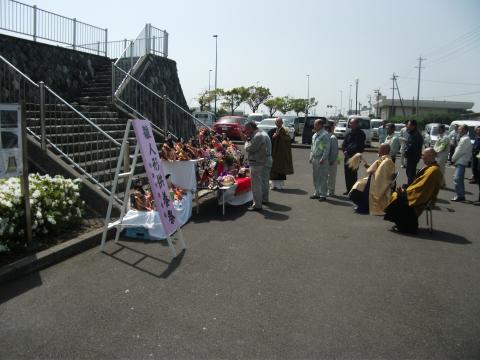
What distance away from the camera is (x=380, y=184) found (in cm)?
795

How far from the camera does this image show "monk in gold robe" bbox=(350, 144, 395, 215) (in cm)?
793

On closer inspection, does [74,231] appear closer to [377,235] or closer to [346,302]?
[346,302]

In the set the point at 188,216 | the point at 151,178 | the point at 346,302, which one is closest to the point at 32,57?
the point at 188,216

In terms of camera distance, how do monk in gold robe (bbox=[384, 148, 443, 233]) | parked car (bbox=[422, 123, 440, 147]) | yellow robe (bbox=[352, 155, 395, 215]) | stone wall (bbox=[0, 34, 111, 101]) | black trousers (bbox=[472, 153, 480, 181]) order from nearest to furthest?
1. monk in gold robe (bbox=[384, 148, 443, 233])
2. yellow robe (bbox=[352, 155, 395, 215])
3. stone wall (bbox=[0, 34, 111, 101])
4. black trousers (bbox=[472, 153, 480, 181])
5. parked car (bbox=[422, 123, 440, 147])

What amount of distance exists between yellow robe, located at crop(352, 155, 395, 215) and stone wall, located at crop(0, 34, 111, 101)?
9.85 meters

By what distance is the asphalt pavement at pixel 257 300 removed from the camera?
3.38 metres

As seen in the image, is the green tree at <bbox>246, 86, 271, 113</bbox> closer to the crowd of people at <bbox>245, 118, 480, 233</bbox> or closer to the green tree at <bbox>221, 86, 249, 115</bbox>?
the green tree at <bbox>221, 86, 249, 115</bbox>

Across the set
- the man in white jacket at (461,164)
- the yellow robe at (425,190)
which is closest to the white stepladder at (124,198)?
the yellow robe at (425,190)

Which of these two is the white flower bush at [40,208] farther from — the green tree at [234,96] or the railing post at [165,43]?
the green tree at [234,96]

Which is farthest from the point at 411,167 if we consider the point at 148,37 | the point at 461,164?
the point at 148,37

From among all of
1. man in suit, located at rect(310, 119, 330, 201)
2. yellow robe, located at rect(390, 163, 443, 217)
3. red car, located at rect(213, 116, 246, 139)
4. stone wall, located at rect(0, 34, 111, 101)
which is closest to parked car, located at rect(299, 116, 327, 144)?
red car, located at rect(213, 116, 246, 139)

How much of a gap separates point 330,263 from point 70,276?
10.1 feet

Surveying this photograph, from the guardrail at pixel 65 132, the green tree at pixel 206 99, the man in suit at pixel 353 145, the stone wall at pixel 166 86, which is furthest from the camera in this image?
the green tree at pixel 206 99

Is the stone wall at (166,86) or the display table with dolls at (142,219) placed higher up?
the stone wall at (166,86)
